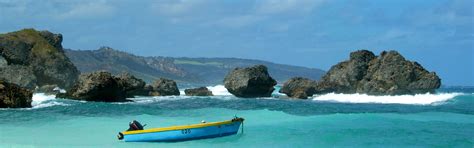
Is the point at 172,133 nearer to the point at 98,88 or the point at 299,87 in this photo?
the point at 98,88

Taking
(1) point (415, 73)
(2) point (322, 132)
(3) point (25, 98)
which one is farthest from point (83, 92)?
(1) point (415, 73)

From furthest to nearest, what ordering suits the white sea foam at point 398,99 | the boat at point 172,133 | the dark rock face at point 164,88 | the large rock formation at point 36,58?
1. the dark rock face at point 164,88
2. the large rock formation at point 36,58
3. the white sea foam at point 398,99
4. the boat at point 172,133

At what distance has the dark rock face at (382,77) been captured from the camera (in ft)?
253

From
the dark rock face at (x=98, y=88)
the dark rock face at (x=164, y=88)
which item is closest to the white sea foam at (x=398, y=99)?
the dark rock face at (x=164, y=88)

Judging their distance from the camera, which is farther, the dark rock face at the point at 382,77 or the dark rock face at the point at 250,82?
the dark rock face at the point at 250,82

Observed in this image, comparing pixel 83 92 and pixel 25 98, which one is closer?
pixel 25 98

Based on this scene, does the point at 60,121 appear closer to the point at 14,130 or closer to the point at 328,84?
the point at 14,130

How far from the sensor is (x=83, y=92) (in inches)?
2338

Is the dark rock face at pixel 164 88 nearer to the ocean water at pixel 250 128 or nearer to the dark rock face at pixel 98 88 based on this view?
the dark rock face at pixel 98 88

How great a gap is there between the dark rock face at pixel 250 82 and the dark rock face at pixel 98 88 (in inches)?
808

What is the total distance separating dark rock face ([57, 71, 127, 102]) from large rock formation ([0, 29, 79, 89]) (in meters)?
21.3

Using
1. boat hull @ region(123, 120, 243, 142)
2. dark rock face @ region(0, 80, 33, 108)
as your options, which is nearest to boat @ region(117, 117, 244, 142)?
boat hull @ region(123, 120, 243, 142)

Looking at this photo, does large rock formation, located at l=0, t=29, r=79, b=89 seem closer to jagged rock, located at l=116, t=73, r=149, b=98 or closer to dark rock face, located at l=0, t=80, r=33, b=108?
jagged rock, located at l=116, t=73, r=149, b=98

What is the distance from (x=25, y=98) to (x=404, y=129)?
29.5 metres
